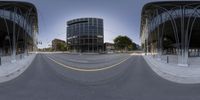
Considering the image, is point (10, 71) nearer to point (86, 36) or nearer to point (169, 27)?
point (169, 27)

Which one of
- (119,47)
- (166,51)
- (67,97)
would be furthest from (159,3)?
(119,47)

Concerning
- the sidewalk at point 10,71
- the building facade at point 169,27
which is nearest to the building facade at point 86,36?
the building facade at point 169,27

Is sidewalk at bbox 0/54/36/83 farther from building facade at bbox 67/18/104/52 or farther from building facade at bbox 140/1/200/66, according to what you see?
building facade at bbox 67/18/104/52

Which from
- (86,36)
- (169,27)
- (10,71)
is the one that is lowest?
(10,71)

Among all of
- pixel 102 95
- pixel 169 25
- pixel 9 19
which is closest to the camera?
pixel 102 95

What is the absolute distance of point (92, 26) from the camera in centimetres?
9206

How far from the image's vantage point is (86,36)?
315 ft

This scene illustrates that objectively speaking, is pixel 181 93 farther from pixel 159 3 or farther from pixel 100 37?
pixel 100 37

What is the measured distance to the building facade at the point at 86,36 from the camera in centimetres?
9107

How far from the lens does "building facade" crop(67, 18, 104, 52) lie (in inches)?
3585

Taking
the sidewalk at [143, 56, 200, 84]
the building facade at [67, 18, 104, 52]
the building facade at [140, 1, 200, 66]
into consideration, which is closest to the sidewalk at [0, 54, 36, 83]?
the sidewalk at [143, 56, 200, 84]

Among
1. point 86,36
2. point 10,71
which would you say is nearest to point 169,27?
point 10,71

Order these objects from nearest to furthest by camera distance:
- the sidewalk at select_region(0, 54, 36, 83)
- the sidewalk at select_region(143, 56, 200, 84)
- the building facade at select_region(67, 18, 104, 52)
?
the sidewalk at select_region(143, 56, 200, 84) → the sidewalk at select_region(0, 54, 36, 83) → the building facade at select_region(67, 18, 104, 52)

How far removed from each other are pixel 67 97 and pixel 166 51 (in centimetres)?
6277
